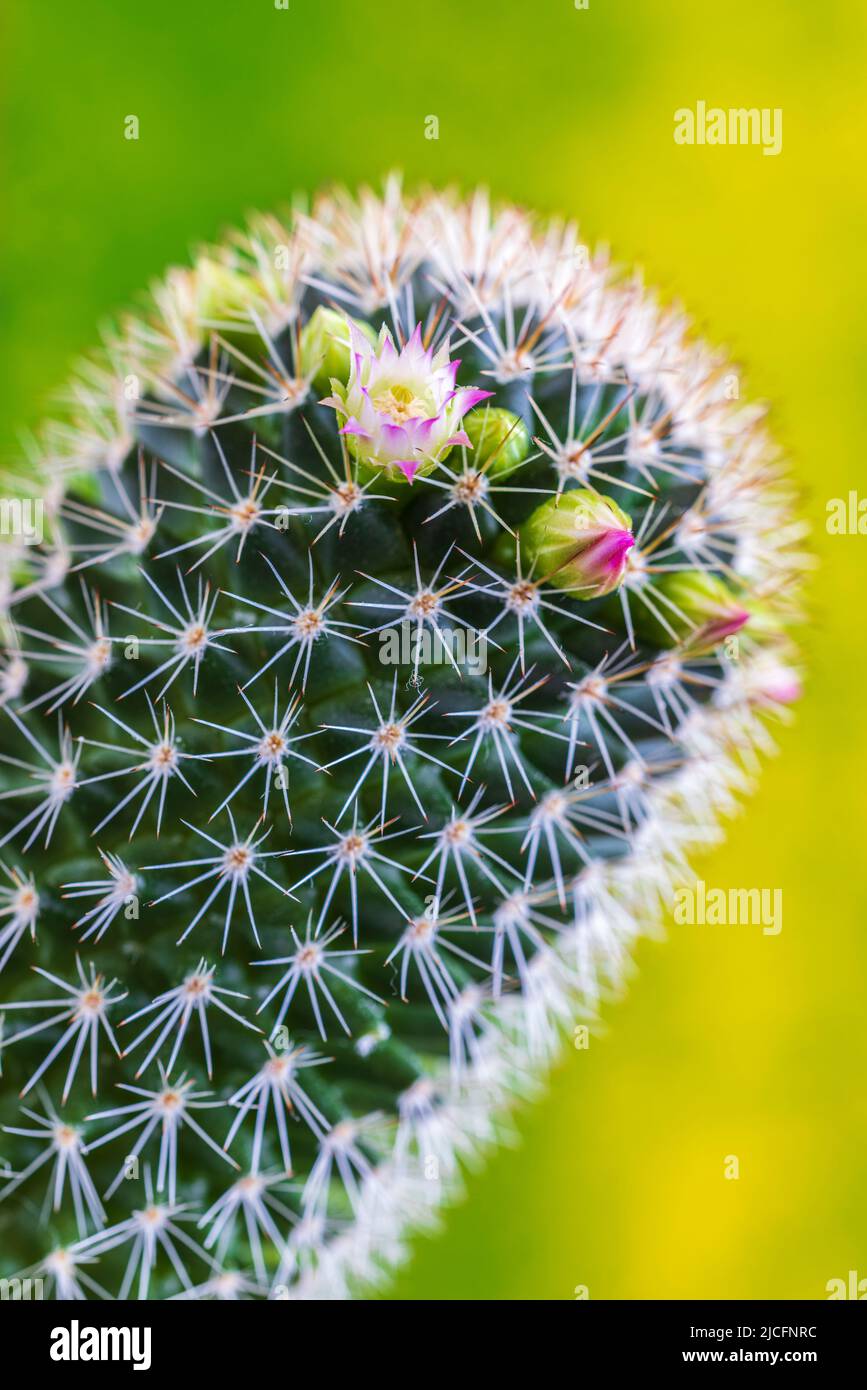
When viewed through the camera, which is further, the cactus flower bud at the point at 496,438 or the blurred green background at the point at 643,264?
the blurred green background at the point at 643,264

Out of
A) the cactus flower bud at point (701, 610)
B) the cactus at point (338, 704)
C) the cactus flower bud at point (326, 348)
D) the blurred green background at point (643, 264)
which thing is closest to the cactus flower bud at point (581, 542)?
the cactus at point (338, 704)

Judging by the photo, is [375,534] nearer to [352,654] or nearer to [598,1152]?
[352,654]

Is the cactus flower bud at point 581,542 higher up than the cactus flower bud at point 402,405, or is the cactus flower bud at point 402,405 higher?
the cactus flower bud at point 402,405

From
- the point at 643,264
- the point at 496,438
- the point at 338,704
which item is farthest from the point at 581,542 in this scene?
the point at 643,264

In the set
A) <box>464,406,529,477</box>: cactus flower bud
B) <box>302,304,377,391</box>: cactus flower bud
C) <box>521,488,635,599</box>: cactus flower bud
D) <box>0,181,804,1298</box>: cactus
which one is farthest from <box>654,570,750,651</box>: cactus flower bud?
<box>302,304,377,391</box>: cactus flower bud

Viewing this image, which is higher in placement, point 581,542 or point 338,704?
point 581,542

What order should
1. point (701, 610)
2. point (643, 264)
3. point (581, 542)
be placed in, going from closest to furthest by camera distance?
point (581, 542) → point (701, 610) → point (643, 264)

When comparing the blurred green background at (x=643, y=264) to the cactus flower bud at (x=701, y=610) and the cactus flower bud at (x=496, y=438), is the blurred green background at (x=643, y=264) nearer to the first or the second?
the cactus flower bud at (x=701, y=610)

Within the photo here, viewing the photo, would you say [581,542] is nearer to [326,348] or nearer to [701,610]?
[701,610]
